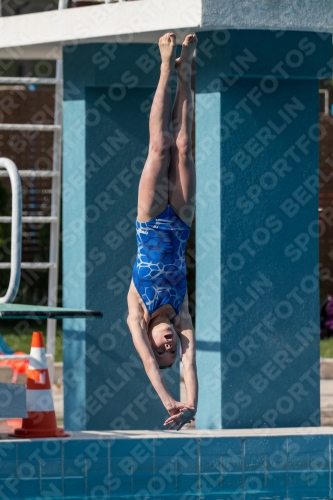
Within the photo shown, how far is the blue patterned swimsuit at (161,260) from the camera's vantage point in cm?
543

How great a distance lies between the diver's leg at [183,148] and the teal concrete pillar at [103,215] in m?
2.52

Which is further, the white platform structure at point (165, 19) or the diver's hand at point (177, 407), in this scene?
the white platform structure at point (165, 19)

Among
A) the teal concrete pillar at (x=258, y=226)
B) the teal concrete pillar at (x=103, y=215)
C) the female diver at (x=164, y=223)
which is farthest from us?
the teal concrete pillar at (x=103, y=215)

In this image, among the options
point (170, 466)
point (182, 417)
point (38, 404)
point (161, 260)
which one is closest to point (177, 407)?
point (182, 417)

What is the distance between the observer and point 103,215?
316 inches

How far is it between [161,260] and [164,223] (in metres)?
0.18

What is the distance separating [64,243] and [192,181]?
2.97m

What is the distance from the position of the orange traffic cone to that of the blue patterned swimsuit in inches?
75.2

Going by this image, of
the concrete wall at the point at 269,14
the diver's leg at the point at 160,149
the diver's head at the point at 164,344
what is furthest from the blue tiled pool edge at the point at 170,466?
the concrete wall at the point at 269,14

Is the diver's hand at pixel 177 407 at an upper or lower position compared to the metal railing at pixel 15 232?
lower

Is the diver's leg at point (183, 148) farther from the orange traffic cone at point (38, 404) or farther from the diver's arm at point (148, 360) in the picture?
the orange traffic cone at point (38, 404)

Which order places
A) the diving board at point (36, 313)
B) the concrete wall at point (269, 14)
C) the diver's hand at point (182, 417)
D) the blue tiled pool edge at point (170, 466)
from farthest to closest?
the concrete wall at point (269, 14)
the blue tiled pool edge at point (170, 466)
the diving board at point (36, 313)
the diver's hand at point (182, 417)

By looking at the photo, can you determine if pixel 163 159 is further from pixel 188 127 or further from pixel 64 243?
pixel 64 243

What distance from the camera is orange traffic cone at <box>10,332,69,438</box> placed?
7.18m
